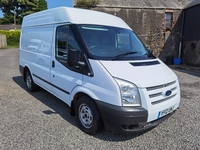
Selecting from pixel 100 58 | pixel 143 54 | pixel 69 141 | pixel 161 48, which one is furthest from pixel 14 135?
pixel 161 48

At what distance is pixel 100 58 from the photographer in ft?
9.39

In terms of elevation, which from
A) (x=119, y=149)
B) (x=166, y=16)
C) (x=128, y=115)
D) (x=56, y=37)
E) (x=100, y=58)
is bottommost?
(x=119, y=149)

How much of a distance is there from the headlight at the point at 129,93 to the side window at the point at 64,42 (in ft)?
3.75

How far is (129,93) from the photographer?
8.30 ft

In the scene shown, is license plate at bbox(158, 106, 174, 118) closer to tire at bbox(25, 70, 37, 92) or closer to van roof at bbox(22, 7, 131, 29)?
van roof at bbox(22, 7, 131, 29)

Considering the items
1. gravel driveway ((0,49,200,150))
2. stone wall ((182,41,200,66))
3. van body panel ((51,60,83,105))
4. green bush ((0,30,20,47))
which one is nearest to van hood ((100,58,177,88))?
van body panel ((51,60,83,105))

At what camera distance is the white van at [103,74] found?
100 inches

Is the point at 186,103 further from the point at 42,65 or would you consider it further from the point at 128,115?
the point at 42,65

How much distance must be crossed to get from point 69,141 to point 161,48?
14.2 metres

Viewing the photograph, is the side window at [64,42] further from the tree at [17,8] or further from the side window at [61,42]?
the tree at [17,8]

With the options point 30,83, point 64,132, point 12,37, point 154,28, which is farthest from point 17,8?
point 64,132

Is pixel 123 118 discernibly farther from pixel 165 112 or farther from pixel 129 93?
pixel 165 112

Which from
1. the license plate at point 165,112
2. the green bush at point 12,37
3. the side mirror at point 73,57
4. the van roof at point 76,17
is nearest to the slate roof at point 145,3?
the van roof at point 76,17

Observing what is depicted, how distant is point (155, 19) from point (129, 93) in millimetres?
13800
